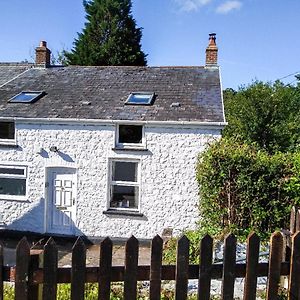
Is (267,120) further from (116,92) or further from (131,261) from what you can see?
(131,261)

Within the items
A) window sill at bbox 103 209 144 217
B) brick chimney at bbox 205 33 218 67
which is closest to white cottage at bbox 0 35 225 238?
window sill at bbox 103 209 144 217

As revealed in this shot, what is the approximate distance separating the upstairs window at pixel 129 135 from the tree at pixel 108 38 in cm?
1720

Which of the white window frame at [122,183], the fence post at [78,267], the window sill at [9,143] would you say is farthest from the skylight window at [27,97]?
the fence post at [78,267]

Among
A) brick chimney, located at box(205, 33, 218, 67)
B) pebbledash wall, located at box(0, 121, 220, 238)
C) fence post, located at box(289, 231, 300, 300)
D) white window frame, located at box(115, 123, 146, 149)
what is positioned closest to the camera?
fence post, located at box(289, 231, 300, 300)

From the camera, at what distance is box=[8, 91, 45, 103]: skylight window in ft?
42.8

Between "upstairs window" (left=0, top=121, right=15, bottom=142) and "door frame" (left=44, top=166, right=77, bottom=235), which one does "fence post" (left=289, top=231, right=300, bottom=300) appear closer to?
"door frame" (left=44, top=166, right=77, bottom=235)

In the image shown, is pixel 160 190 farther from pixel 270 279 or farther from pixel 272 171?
pixel 270 279

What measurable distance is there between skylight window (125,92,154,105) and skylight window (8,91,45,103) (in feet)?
11.7

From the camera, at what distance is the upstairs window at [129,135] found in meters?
11.8

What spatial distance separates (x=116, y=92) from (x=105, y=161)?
312cm

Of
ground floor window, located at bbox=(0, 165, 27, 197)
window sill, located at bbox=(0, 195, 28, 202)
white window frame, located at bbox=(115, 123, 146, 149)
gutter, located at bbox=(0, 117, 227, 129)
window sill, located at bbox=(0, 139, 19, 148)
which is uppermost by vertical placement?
gutter, located at bbox=(0, 117, 227, 129)

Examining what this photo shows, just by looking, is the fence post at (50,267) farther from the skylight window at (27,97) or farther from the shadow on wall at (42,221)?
the skylight window at (27,97)

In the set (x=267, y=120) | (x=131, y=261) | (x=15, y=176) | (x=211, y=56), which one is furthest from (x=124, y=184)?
(x=131, y=261)

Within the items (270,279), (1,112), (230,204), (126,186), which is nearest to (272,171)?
(230,204)
